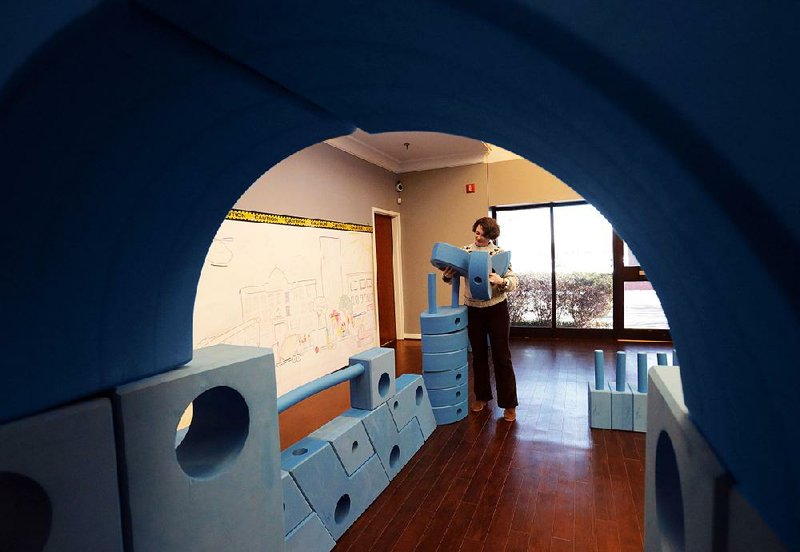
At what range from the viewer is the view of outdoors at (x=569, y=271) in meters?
5.90

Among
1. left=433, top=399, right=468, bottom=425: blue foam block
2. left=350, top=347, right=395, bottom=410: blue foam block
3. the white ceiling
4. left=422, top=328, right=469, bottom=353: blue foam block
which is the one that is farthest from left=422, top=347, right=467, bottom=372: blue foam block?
the white ceiling

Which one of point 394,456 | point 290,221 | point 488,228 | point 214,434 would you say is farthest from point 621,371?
point 290,221

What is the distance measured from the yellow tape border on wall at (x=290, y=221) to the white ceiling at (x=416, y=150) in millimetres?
920

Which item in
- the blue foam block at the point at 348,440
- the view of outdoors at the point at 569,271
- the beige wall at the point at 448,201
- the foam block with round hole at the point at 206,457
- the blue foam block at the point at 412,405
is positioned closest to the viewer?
the foam block with round hole at the point at 206,457

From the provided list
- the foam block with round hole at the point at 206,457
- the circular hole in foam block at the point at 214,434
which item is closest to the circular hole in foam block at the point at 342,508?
the foam block with round hole at the point at 206,457

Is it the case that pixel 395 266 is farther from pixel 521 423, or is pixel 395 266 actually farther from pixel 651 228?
pixel 651 228

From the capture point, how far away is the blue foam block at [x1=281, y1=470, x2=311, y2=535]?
167 cm

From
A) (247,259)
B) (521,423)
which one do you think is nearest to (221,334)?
(247,259)

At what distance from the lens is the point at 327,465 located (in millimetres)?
1936

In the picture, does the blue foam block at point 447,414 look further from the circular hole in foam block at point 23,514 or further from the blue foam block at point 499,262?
the circular hole in foam block at point 23,514

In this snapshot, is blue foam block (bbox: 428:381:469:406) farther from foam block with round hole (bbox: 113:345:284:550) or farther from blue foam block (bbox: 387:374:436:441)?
foam block with round hole (bbox: 113:345:284:550)

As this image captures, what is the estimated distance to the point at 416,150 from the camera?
19.3 ft

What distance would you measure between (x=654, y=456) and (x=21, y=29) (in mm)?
1380

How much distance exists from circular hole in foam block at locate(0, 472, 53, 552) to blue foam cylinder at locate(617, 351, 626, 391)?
10.2ft
